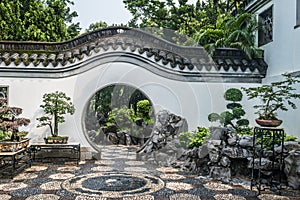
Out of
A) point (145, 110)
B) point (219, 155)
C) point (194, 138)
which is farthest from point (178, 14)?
point (219, 155)

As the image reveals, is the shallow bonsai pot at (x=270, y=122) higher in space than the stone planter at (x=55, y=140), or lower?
higher

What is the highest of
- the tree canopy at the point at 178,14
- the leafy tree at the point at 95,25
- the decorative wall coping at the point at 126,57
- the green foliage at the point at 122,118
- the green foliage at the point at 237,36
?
the leafy tree at the point at 95,25

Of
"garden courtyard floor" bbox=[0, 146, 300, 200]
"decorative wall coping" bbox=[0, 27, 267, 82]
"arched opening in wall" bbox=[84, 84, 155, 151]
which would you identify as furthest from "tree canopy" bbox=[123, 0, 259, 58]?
"garden courtyard floor" bbox=[0, 146, 300, 200]

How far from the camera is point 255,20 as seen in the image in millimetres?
9211

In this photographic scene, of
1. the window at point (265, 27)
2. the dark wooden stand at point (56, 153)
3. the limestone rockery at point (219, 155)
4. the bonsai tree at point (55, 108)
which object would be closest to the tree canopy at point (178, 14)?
the window at point (265, 27)

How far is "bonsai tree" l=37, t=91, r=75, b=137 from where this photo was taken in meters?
7.92

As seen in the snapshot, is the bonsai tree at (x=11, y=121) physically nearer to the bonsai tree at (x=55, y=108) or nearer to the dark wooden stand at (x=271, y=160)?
the bonsai tree at (x=55, y=108)

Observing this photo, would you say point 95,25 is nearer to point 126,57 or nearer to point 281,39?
point 126,57

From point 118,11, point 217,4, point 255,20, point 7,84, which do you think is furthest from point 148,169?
point 118,11

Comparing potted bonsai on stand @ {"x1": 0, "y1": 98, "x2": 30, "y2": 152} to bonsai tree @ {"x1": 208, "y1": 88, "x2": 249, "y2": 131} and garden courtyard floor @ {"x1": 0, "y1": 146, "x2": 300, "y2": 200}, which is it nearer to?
garden courtyard floor @ {"x1": 0, "y1": 146, "x2": 300, "y2": 200}

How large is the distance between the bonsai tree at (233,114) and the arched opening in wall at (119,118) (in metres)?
3.50

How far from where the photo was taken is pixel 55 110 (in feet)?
25.9

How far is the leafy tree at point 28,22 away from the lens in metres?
13.0

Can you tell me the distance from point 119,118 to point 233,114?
5741 mm
